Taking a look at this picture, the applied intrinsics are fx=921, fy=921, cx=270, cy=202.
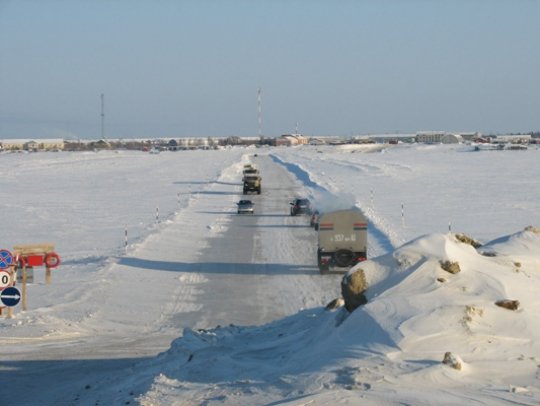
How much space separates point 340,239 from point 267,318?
24.1 feet

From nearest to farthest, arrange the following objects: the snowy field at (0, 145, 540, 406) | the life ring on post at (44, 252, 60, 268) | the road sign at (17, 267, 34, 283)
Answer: the snowy field at (0, 145, 540, 406)
the road sign at (17, 267, 34, 283)
the life ring on post at (44, 252, 60, 268)

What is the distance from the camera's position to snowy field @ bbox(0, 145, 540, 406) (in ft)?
39.8

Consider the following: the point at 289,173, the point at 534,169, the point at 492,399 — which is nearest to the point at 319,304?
the point at 492,399

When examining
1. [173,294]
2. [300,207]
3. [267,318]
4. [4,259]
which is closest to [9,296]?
[4,259]

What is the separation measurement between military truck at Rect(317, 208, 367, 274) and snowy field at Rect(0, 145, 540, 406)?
0.97 m

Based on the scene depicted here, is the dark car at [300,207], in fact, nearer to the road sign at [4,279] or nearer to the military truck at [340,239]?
the military truck at [340,239]

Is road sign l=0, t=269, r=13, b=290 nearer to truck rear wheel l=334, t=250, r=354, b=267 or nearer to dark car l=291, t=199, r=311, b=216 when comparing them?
truck rear wheel l=334, t=250, r=354, b=267

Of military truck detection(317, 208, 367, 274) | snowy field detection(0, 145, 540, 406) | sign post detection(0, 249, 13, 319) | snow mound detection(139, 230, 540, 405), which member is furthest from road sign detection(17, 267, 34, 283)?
snow mound detection(139, 230, 540, 405)

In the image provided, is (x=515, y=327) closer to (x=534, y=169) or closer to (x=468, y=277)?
(x=468, y=277)

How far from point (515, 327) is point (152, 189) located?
67.4 meters

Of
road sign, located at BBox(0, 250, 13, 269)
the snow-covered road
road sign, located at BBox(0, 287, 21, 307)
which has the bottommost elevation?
the snow-covered road

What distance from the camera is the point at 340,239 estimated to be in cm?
2959

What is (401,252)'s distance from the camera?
15156mm

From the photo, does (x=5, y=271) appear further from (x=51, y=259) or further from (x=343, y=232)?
(x=343, y=232)
